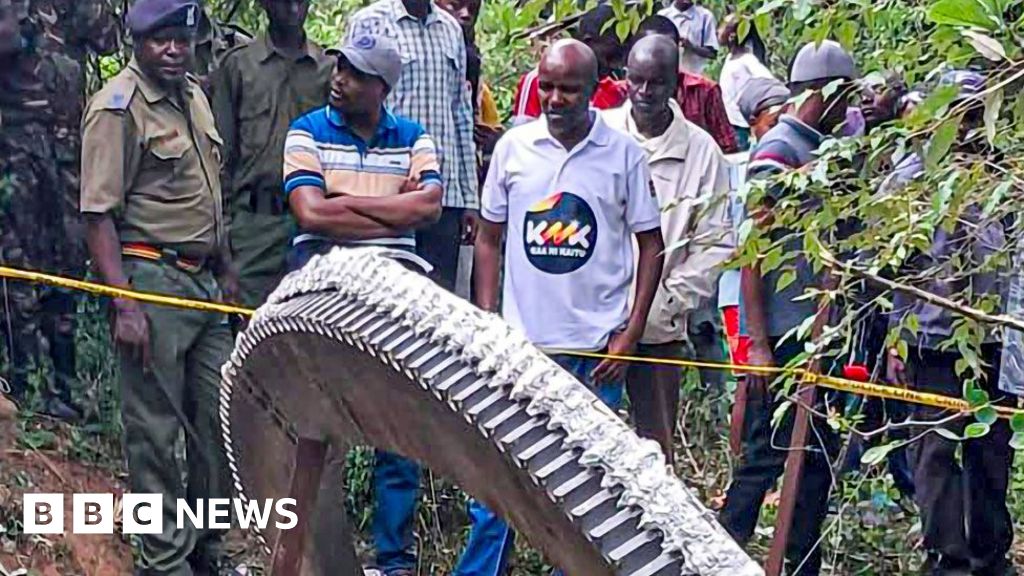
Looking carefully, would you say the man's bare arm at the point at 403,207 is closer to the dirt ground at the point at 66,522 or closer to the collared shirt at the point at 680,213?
the collared shirt at the point at 680,213

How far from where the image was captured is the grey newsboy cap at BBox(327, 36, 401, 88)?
604 cm

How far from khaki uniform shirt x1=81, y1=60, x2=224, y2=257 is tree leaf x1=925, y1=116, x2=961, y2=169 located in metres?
3.01

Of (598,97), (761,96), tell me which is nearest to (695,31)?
(761,96)

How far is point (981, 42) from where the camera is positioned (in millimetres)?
3260

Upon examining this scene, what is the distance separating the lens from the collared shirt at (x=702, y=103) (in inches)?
311

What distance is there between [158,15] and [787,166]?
6.58 ft

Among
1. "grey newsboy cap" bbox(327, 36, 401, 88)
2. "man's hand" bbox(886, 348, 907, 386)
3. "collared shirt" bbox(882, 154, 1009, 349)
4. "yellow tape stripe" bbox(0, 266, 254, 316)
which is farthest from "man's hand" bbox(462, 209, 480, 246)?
"collared shirt" bbox(882, 154, 1009, 349)

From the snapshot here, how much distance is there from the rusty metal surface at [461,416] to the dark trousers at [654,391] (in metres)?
3.39

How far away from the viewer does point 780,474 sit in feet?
21.2

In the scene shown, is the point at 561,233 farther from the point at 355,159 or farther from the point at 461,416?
the point at 461,416

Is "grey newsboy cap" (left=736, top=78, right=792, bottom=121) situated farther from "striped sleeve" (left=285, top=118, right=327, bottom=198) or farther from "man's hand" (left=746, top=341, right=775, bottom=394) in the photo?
"striped sleeve" (left=285, top=118, right=327, bottom=198)

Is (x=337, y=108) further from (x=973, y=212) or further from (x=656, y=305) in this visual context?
(x=973, y=212)

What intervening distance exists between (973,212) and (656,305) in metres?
1.60

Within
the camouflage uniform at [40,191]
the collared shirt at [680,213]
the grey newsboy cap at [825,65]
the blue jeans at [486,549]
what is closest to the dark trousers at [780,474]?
the collared shirt at [680,213]
